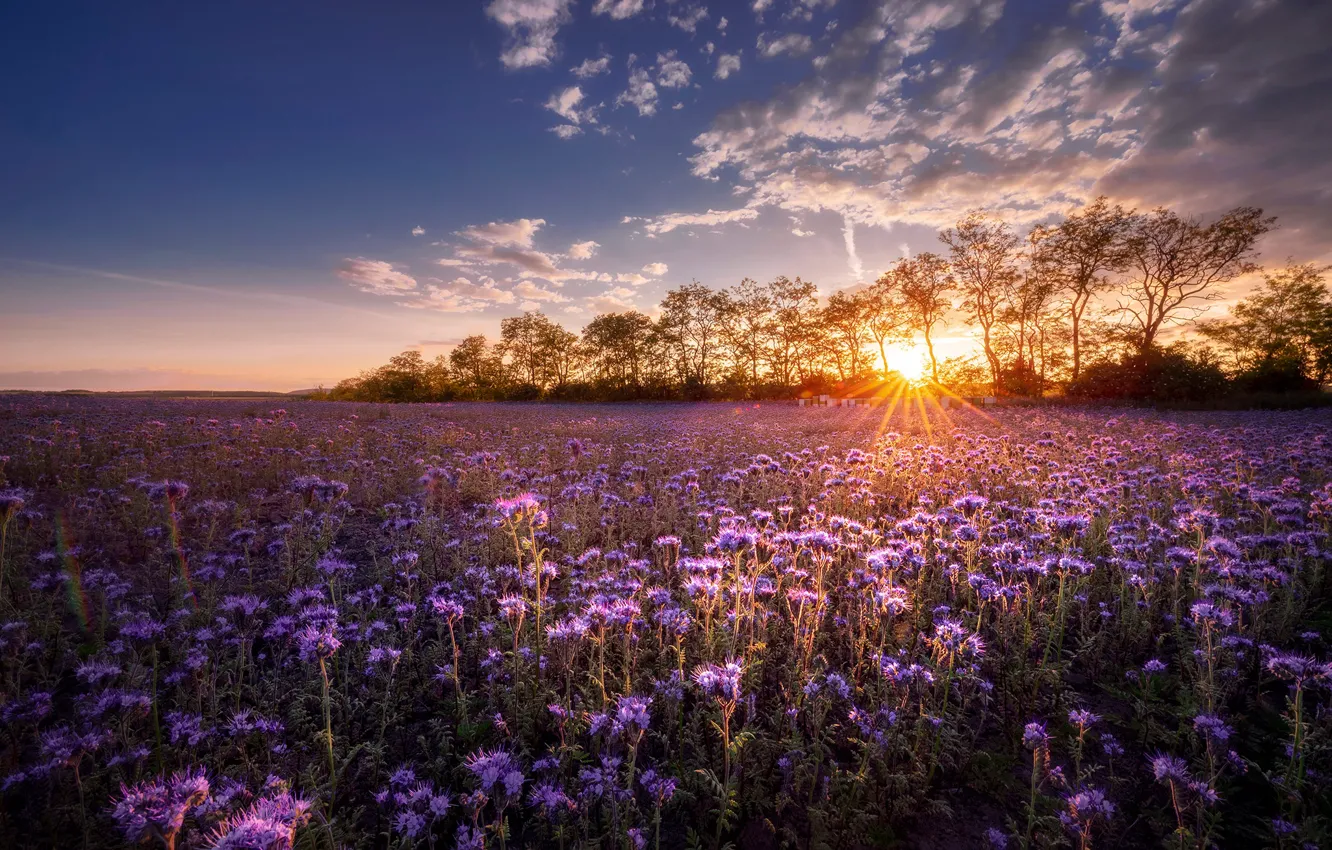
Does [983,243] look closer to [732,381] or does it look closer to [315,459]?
[732,381]

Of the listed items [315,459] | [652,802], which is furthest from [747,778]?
[315,459]

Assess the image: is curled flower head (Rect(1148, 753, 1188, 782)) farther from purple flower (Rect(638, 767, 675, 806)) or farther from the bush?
the bush

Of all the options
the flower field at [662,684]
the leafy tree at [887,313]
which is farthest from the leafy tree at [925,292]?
the flower field at [662,684]

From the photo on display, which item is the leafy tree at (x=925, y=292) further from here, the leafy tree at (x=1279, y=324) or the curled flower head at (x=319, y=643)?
the curled flower head at (x=319, y=643)

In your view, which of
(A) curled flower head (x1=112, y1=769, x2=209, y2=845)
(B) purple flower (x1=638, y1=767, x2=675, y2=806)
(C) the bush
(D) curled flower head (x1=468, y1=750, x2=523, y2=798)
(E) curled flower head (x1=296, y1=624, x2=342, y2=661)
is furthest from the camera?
(C) the bush

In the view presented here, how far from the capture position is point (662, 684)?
112 inches

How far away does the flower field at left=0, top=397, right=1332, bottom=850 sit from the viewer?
2.37m

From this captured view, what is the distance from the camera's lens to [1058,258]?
35.1m

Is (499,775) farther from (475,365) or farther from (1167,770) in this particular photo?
(475,365)

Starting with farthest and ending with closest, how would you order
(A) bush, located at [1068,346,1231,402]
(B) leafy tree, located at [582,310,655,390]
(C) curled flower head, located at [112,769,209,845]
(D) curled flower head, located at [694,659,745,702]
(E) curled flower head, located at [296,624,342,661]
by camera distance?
1. (B) leafy tree, located at [582,310,655,390]
2. (A) bush, located at [1068,346,1231,402]
3. (E) curled flower head, located at [296,624,342,661]
4. (D) curled flower head, located at [694,659,745,702]
5. (C) curled flower head, located at [112,769,209,845]

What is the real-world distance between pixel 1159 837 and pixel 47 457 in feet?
47.0

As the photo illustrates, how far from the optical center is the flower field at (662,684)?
2.37m

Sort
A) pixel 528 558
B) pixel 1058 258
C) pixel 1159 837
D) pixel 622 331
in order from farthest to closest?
pixel 622 331
pixel 1058 258
pixel 528 558
pixel 1159 837

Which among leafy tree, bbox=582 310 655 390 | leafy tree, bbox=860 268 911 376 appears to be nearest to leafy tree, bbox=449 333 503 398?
leafy tree, bbox=582 310 655 390
